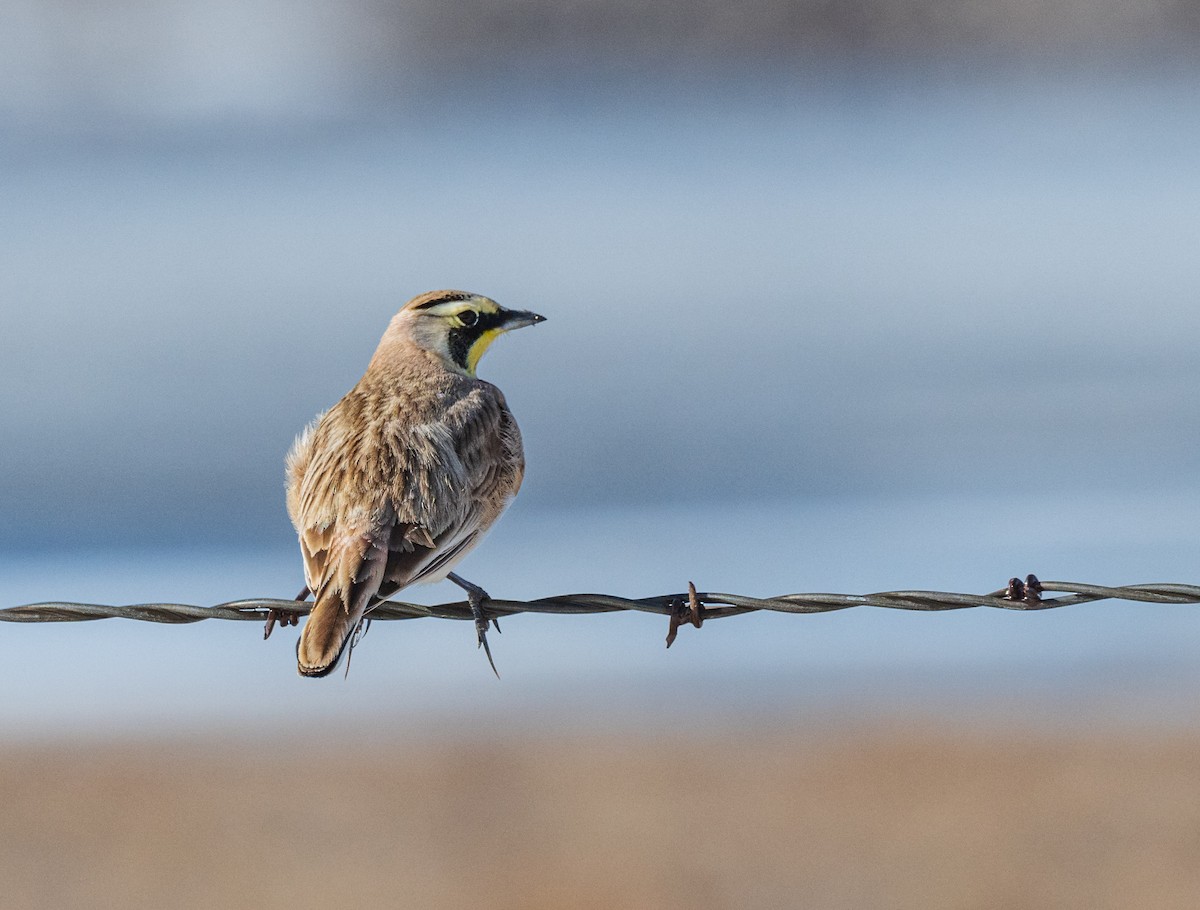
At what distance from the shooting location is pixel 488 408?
359 inches

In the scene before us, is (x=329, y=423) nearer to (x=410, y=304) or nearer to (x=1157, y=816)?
(x=410, y=304)

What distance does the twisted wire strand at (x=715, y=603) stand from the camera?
6371 mm

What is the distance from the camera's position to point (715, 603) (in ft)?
22.0

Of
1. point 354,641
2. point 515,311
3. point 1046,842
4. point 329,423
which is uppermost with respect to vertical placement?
point 515,311

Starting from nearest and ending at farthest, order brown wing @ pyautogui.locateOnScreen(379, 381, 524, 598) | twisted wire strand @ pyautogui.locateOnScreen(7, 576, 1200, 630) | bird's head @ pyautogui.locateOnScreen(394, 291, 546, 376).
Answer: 1. twisted wire strand @ pyautogui.locateOnScreen(7, 576, 1200, 630)
2. brown wing @ pyautogui.locateOnScreen(379, 381, 524, 598)
3. bird's head @ pyautogui.locateOnScreen(394, 291, 546, 376)

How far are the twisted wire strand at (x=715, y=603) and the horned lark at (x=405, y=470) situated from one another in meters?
0.35

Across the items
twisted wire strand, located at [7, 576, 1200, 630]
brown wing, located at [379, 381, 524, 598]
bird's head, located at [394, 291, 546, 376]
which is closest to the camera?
twisted wire strand, located at [7, 576, 1200, 630]

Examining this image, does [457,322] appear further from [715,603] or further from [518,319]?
[715,603]

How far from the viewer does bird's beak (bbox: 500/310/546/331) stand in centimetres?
989

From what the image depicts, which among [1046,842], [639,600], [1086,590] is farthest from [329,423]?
[1046,842]

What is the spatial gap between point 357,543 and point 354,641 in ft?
1.98

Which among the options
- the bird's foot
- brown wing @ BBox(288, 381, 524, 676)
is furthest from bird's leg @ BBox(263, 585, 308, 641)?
the bird's foot

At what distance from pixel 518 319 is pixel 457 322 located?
0.39 metres

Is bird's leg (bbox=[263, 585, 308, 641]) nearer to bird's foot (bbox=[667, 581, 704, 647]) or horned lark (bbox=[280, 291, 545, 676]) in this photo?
horned lark (bbox=[280, 291, 545, 676])
